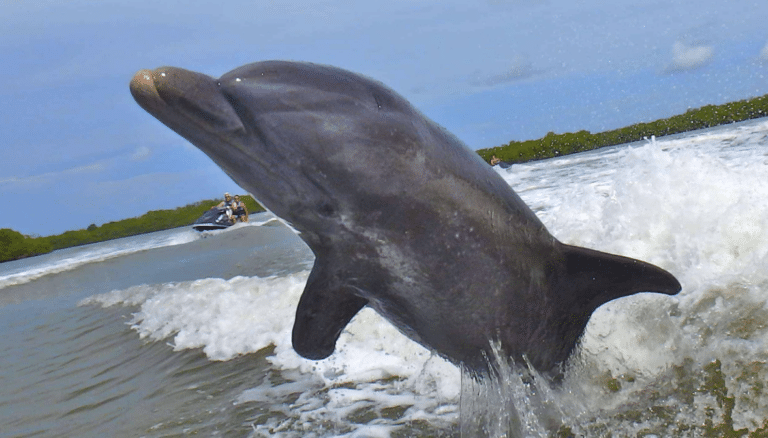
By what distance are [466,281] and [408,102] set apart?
0.89 metres

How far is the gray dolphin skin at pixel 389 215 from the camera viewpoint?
2.64 m

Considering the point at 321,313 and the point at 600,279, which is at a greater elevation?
the point at 321,313

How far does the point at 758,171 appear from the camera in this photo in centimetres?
646

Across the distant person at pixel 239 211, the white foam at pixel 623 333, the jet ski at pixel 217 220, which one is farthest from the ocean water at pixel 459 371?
the distant person at pixel 239 211

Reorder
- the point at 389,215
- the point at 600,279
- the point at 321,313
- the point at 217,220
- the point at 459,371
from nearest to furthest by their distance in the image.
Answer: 1. the point at 389,215
2. the point at 321,313
3. the point at 600,279
4. the point at 459,371
5. the point at 217,220

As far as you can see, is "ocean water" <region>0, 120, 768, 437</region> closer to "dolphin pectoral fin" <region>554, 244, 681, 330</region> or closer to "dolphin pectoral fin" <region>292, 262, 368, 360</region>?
"dolphin pectoral fin" <region>554, 244, 681, 330</region>

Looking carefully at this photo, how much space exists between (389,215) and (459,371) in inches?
78.7

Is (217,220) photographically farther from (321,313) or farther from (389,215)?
(389,215)

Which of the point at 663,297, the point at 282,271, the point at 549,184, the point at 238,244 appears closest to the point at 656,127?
the point at 549,184

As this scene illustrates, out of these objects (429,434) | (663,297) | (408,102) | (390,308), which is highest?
(408,102)

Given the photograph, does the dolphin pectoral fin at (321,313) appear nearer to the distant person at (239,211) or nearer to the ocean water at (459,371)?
the ocean water at (459,371)

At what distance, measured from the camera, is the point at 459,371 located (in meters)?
4.40

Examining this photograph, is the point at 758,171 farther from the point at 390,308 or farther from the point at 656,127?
the point at 656,127

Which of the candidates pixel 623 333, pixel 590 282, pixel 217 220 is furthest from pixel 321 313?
pixel 217 220
